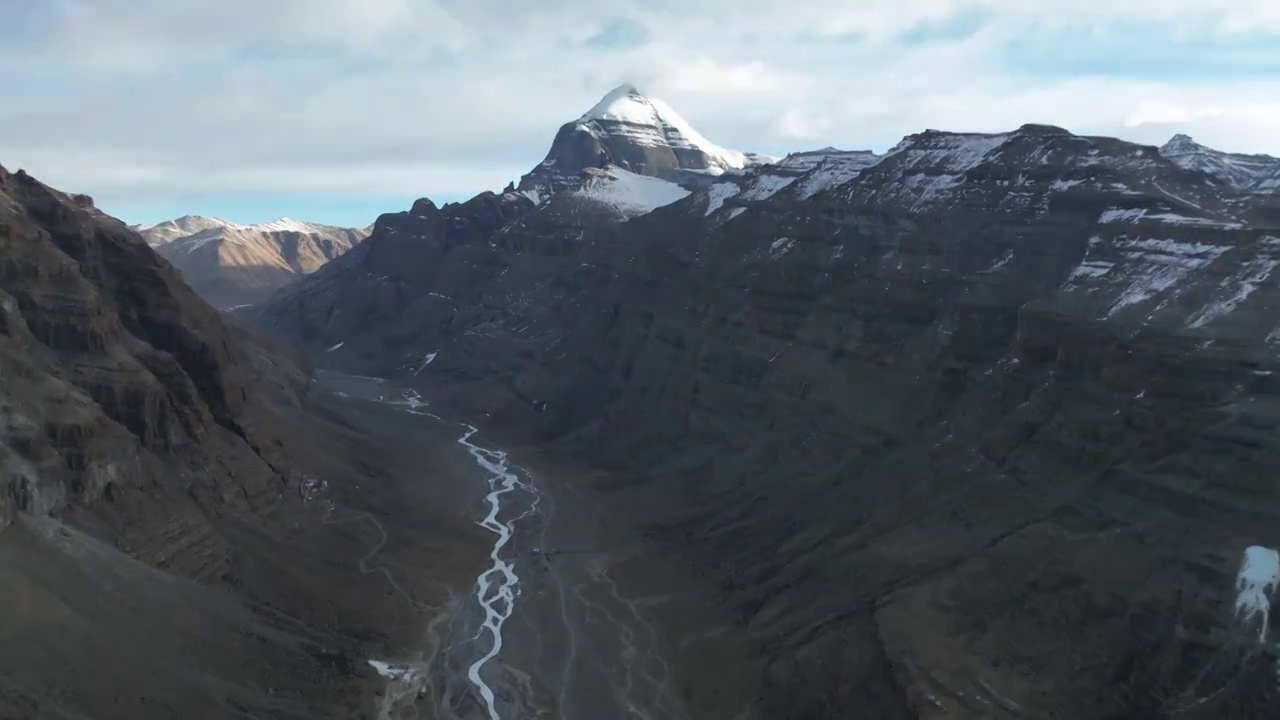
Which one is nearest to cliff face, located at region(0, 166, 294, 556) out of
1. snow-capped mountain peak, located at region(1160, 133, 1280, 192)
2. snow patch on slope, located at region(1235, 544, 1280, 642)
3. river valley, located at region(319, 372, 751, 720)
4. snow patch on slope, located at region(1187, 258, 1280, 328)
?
river valley, located at region(319, 372, 751, 720)

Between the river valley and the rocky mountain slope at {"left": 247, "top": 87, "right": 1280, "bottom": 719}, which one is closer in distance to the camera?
the rocky mountain slope at {"left": 247, "top": 87, "right": 1280, "bottom": 719}

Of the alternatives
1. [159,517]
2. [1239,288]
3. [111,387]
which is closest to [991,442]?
[1239,288]

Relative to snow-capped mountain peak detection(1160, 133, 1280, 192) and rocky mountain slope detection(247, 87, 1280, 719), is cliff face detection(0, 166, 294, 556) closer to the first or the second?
rocky mountain slope detection(247, 87, 1280, 719)

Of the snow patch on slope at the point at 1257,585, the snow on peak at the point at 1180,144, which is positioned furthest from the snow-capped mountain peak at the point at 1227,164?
the snow patch on slope at the point at 1257,585

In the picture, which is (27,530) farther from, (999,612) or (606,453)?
(606,453)

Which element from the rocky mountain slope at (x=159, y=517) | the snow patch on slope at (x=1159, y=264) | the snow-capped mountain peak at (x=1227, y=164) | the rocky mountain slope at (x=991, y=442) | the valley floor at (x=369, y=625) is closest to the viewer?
the valley floor at (x=369, y=625)

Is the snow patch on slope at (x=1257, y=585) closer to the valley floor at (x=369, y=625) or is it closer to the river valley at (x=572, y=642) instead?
the river valley at (x=572, y=642)

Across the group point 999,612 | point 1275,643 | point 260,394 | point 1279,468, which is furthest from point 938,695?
point 260,394
